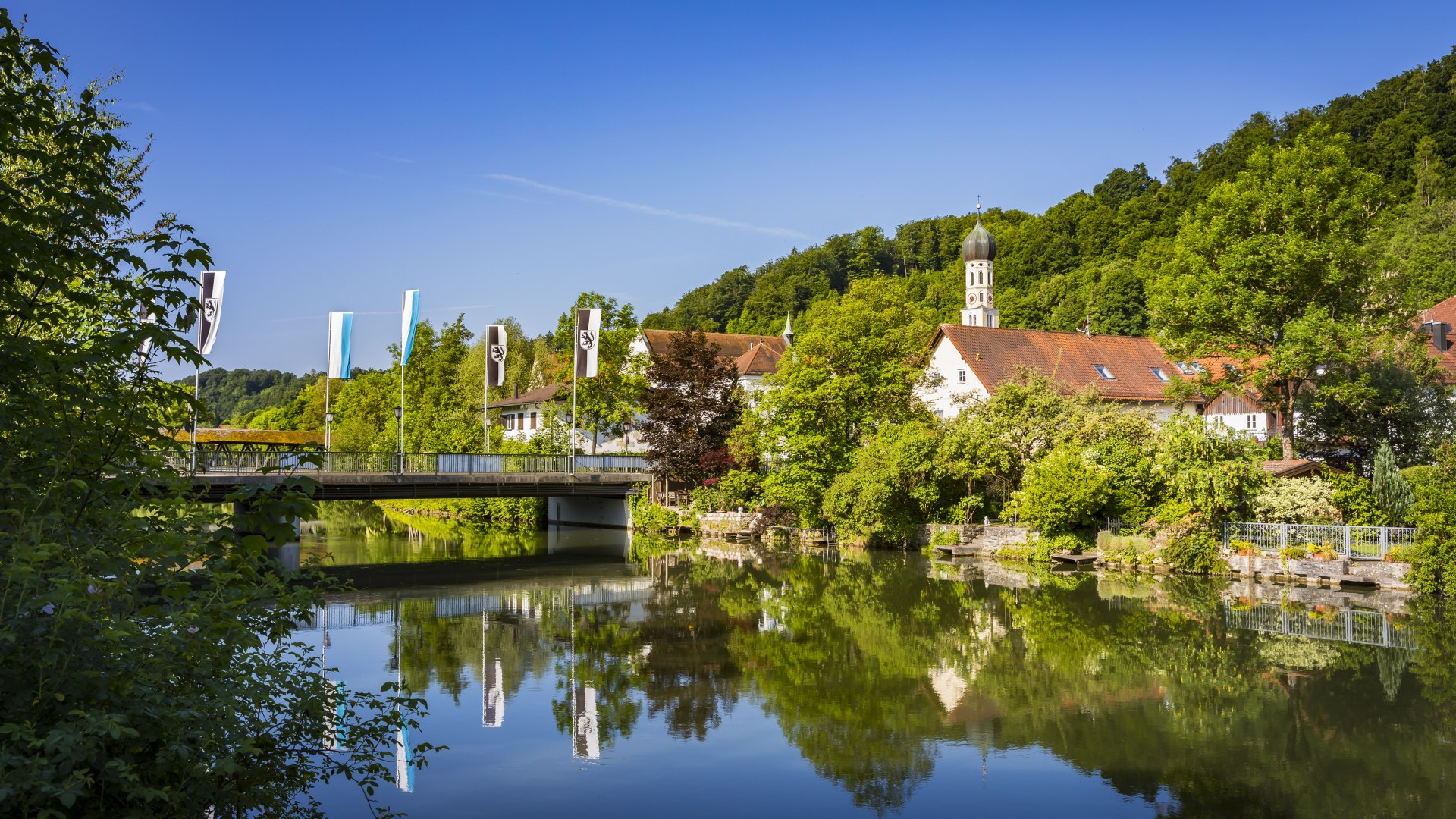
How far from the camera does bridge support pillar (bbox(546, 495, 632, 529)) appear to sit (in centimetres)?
5128

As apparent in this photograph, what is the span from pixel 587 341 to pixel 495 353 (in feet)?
12.8

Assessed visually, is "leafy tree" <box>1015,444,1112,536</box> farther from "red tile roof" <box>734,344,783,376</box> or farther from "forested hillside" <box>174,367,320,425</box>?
"forested hillside" <box>174,367,320,425</box>

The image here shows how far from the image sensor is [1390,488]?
1116 inches

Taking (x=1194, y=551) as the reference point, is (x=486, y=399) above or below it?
above

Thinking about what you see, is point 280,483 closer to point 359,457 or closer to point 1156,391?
point 359,457

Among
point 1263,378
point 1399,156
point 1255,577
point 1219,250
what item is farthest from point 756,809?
point 1399,156

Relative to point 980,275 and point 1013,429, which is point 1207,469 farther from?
point 980,275

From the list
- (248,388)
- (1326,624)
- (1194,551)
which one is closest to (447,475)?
(1194,551)

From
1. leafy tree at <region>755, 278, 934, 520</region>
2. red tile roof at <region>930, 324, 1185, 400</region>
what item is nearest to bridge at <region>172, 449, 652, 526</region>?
leafy tree at <region>755, 278, 934, 520</region>

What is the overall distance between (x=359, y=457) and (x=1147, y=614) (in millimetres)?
26499

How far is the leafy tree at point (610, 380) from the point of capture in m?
51.4

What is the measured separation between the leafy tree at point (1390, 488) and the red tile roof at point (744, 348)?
28422mm

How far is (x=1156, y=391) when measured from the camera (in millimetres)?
52906

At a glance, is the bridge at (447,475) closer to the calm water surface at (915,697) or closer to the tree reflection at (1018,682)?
the calm water surface at (915,697)
